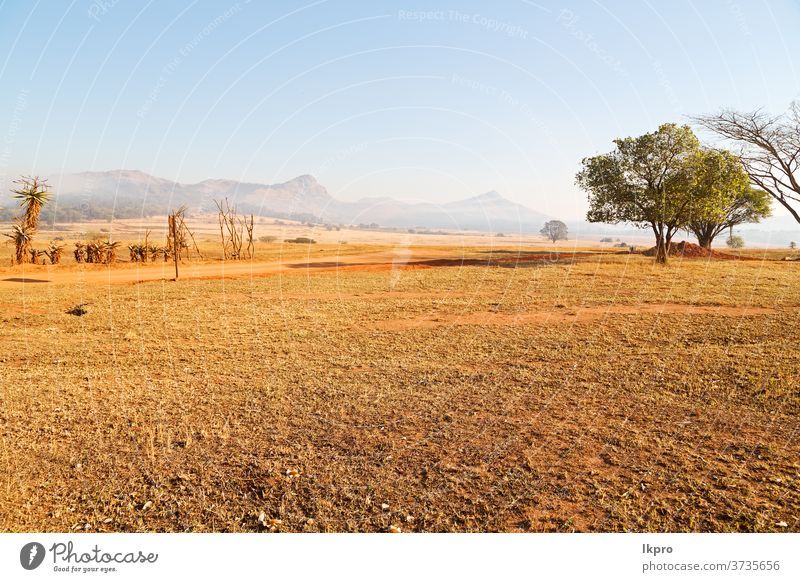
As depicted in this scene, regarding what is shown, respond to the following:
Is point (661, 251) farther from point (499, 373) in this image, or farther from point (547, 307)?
point (499, 373)

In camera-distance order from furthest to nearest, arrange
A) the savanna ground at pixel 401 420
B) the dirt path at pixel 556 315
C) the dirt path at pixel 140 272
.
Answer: the dirt path at pixel 140 272
the dirt path at pixel 556 315
the savanna ground at pixel 401 420

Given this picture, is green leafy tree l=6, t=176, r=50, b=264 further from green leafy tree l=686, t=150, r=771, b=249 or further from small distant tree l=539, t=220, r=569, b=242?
small distant tree l=539, t=220, r=569, b=242

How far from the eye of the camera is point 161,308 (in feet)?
63.6

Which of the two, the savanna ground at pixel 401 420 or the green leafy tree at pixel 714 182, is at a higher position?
the green leafy tree at pixel 714 182

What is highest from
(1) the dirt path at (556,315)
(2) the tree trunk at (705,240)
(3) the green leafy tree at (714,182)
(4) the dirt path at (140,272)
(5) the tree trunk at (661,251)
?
(3) the green leafy tree at (714,182)

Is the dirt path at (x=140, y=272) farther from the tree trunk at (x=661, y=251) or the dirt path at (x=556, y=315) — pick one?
the tree trunk at (x=661, y=251)

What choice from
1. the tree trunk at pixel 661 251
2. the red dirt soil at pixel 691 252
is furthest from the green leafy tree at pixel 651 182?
the red dirt soil at pixel 691 252

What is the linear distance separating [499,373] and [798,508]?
6.17 metres

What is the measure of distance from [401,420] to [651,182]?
128 ft
